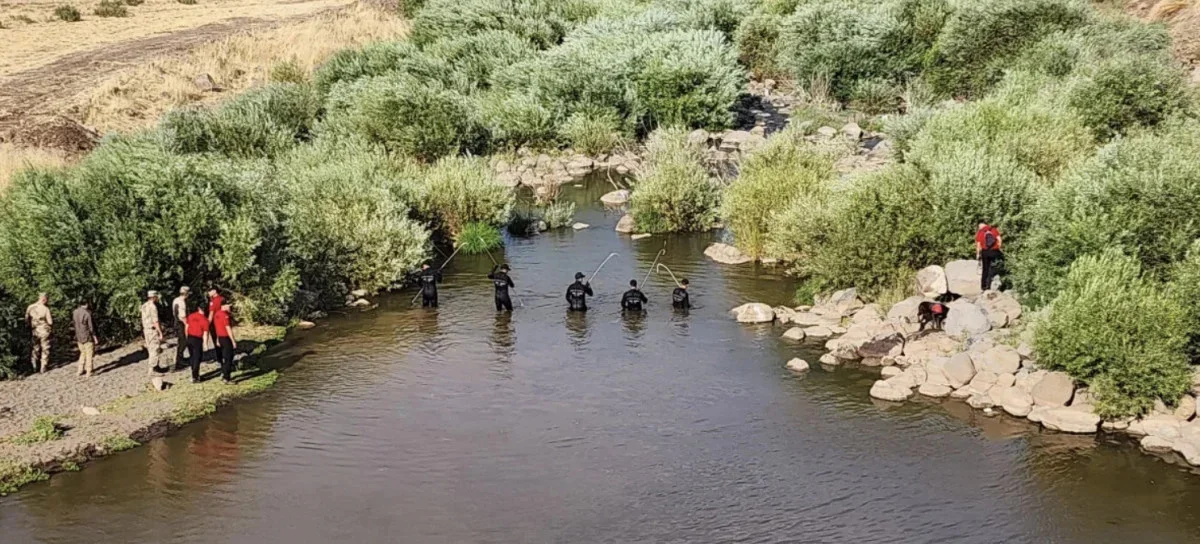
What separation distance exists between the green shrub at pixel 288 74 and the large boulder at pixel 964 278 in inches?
1562

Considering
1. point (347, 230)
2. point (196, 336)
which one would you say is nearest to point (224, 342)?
point (196, 336)

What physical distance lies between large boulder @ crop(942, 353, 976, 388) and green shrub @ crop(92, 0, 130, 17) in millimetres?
76790

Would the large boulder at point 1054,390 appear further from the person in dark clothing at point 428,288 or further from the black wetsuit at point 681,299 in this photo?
the person in dark clothing at point 428,288

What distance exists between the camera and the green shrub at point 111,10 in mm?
85312

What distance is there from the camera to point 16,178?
30.5 m

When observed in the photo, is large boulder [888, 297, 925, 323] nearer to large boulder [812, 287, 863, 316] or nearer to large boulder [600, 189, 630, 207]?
large boulder [812, 287, 863, 316]

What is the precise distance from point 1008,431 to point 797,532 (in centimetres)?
644

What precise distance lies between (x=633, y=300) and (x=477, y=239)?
28.7 ft

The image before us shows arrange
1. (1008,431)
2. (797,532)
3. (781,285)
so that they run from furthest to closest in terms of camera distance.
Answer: (781,285) → (1008,431) → (797,532)

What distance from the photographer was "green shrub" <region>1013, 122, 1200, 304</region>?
2633cm

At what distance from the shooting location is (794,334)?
2978 centimetres

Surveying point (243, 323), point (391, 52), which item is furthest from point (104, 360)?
point (391, 52)

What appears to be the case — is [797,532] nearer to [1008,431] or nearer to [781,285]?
[1008,431]

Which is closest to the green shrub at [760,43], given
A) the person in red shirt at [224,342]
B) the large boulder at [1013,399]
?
the large boulder at [1013,399]
